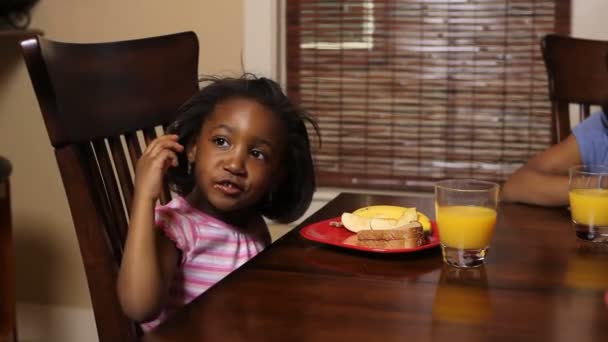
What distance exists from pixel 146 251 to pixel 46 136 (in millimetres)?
1704

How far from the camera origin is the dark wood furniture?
1599 mm

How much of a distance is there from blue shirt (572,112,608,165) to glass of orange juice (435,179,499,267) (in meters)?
0.63

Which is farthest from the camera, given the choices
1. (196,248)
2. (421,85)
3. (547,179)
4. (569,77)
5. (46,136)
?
→ (46,136)

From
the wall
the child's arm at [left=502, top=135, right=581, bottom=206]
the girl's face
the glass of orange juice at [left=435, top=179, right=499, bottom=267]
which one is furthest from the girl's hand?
the wall

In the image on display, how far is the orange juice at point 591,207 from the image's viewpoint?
119cm

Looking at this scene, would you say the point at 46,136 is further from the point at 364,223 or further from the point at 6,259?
the point at 364,223

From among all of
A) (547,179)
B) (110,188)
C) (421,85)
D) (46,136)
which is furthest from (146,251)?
(46,136)

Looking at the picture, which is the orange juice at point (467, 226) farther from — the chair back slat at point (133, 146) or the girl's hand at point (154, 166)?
the chair back slat at point (133, 146)

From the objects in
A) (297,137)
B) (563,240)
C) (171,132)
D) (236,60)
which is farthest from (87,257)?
(236,60)

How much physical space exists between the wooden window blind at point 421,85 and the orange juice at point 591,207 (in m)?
1.15

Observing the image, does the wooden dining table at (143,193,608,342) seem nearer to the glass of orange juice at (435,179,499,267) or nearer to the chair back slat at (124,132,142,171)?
the glass of orange juice at (435,179,499,267)

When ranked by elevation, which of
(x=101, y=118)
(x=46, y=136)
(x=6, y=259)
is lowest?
(x=6, y=259)

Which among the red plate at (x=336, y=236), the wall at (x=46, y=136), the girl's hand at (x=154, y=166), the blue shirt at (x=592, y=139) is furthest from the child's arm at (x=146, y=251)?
the wall at (x=46, y=136)

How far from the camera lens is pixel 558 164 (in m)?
1.57
